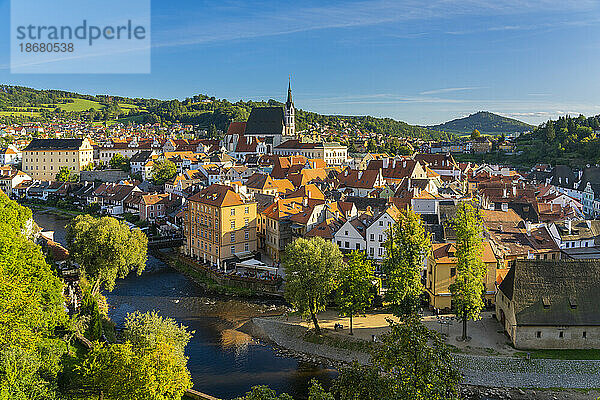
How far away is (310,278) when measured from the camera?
2478 cm

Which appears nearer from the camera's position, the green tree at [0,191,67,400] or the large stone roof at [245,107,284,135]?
the green tree at [0,191,67,400]

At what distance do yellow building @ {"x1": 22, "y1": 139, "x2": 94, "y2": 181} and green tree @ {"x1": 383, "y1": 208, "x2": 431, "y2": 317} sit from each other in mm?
73361

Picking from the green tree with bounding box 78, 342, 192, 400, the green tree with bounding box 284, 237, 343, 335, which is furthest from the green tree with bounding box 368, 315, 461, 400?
the green tree with bounding box 284, 237, 343, 335

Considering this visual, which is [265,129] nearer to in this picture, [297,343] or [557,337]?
[297,343]

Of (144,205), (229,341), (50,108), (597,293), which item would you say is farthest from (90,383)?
(50,108)

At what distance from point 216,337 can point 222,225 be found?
36.3ft

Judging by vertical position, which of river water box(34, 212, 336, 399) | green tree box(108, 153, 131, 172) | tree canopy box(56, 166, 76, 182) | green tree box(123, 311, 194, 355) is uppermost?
green tree box(108, 153, 131, 172)

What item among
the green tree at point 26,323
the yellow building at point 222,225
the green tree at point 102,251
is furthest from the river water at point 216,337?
the green tree at point 26,323

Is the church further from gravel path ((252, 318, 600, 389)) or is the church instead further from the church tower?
gravel path ((252, 318, 600, 389))

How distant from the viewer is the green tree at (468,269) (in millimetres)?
22422

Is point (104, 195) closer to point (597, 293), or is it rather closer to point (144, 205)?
point (144, 205)

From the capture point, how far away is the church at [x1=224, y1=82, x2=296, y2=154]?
100125 mm

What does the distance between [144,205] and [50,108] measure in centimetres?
16408

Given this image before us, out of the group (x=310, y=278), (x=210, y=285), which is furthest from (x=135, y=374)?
(x=210, y=285)
